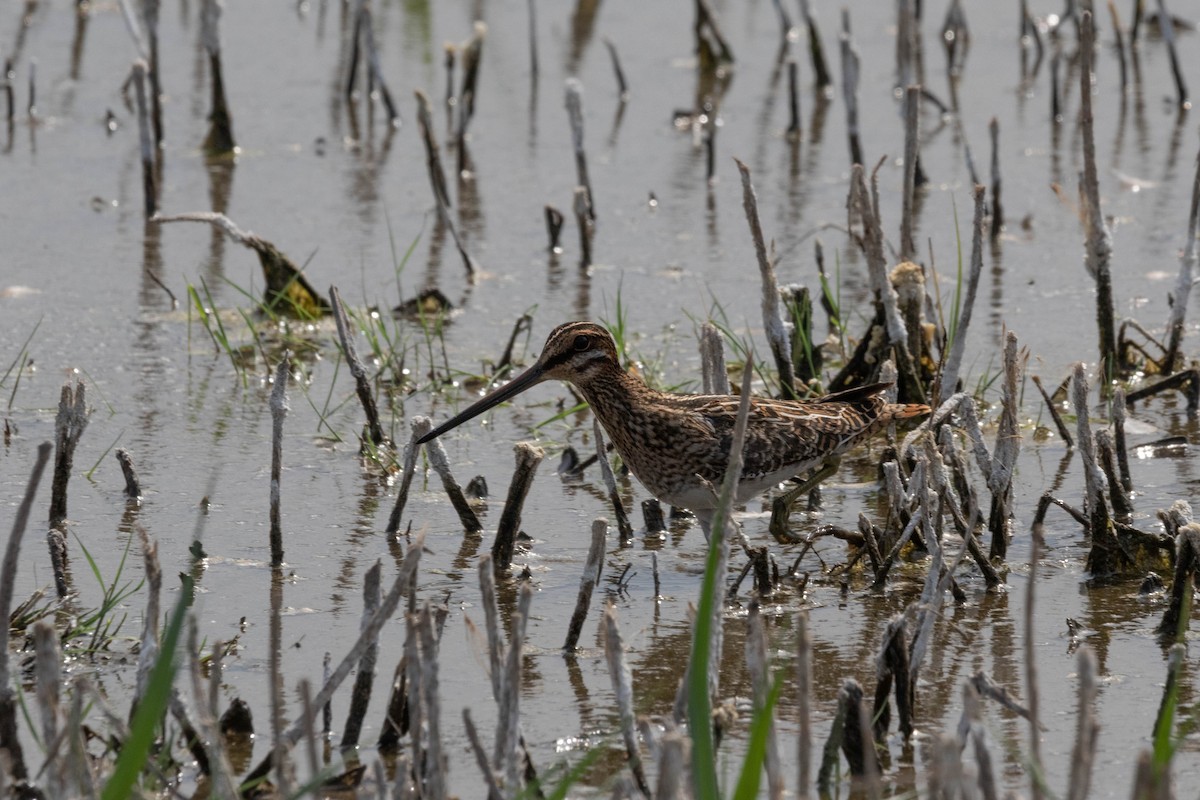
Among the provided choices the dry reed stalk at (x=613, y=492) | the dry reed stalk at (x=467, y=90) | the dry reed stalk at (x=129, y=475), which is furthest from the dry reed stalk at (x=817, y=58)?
the dry reed stalk at (x=129, y=475)

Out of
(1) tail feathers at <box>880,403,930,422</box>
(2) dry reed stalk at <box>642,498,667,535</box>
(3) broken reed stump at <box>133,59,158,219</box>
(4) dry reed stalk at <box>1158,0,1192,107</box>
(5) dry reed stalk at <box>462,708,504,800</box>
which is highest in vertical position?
(4) dry reed stalk at <box>1158,0,1192,107</box>

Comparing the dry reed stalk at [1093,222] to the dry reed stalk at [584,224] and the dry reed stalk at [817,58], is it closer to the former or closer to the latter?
the dry reed stalk at [584,224]

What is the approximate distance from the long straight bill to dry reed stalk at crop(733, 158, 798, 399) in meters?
0.96

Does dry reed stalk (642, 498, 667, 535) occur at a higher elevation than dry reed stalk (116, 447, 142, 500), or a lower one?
lower

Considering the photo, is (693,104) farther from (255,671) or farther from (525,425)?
(255,671)

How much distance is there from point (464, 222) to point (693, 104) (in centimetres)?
318

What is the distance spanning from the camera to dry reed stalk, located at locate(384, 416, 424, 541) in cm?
553

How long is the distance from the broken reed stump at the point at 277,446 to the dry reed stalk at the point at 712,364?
4.76 feet

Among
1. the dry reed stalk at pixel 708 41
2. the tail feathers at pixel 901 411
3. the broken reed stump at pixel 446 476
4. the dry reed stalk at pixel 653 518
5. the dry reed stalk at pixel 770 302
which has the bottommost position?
the dry reed stalk at pixel 653 518

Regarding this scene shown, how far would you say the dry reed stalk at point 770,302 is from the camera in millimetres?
6234

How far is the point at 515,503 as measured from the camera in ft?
17.2

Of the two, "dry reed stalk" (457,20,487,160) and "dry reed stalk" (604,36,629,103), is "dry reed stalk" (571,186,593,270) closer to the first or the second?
"dry reed stalk" (457,20,487,160)

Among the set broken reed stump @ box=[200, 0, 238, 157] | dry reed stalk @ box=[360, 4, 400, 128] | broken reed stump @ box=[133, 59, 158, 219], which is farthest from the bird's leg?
dry reed stalk @ box=[360, 4, 400, 128]

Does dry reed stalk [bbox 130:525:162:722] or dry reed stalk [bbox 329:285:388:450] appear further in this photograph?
dry reed stalk [bbox 329:285:388:450]
